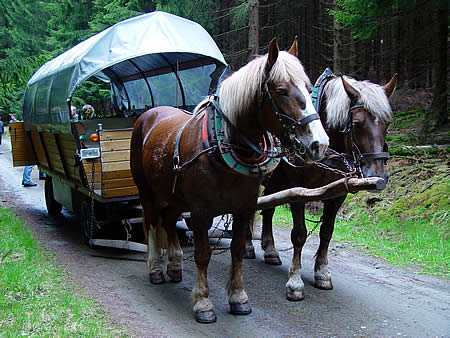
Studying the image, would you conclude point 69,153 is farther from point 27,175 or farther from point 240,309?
point 27,175

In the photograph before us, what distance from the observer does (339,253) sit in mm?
6090

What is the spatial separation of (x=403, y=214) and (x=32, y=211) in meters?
7.32

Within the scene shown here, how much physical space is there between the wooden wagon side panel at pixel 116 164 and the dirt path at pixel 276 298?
0.93 m

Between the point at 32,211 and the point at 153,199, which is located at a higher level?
the point at 153,199

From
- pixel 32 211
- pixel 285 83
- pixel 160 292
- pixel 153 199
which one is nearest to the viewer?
pixel 285 83

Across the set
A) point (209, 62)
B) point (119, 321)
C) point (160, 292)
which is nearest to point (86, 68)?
point (209, 62)

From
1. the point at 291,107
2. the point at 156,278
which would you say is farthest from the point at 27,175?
the point at 291,107

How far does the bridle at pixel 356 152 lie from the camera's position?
3.78m

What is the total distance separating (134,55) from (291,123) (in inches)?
132

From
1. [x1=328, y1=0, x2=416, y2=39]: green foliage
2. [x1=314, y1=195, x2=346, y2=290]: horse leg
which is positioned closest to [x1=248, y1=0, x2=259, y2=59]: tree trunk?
[x1=328, y1=0, x2=416, y2=39]: green foliage

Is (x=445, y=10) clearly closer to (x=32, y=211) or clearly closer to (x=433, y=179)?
(x=433, y=179)

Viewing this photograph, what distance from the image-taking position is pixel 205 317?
382cm

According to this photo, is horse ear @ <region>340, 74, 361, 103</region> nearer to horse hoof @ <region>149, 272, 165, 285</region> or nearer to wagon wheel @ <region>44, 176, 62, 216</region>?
horse hoof @ <region>149, 272, 165, 285</region>

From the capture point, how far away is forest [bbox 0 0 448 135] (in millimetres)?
8719
